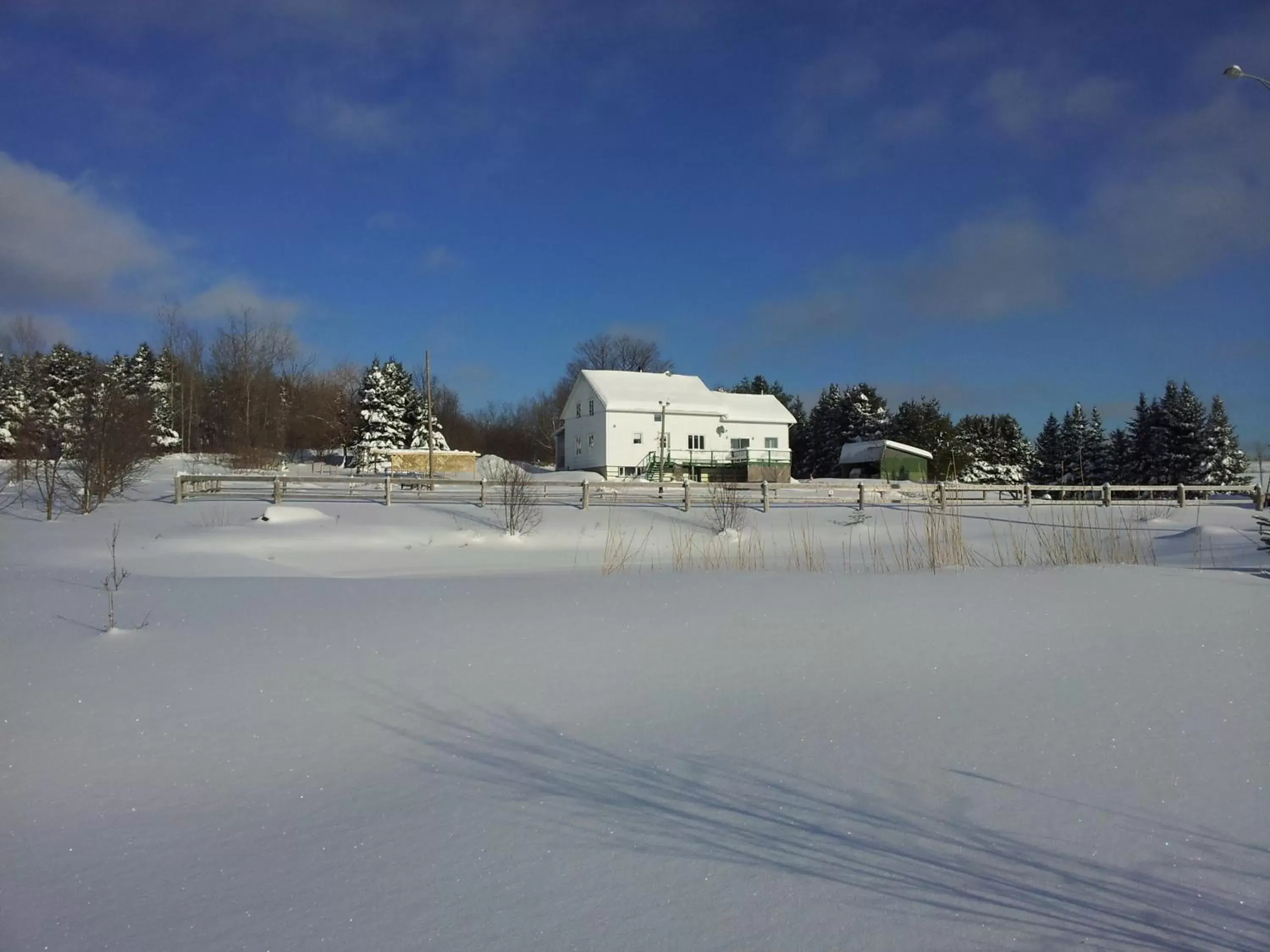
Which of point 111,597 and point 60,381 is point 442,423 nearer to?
point 60,381

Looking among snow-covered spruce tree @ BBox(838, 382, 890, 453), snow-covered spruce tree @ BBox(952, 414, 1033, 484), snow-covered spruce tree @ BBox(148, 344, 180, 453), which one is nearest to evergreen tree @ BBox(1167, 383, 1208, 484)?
snow-covered spruce tree @ BBox(952, 414, 1033, 484)

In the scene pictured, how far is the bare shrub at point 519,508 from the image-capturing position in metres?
22.0

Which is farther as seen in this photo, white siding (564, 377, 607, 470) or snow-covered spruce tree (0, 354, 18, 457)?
white siding (564, 377, 607, 470)

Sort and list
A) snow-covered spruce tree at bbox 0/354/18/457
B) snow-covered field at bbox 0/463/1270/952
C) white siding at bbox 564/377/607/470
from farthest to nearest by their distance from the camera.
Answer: white siding at bbox 564/377/607/470, snow-covered spruce tree at bbox 0/354/18/457, snow-covered field at bbox 0/463/1270/952

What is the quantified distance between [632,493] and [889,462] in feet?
106

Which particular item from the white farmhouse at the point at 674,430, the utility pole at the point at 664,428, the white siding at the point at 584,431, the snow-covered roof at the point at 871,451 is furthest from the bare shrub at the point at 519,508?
the snow-covered roof at the point at 871,451

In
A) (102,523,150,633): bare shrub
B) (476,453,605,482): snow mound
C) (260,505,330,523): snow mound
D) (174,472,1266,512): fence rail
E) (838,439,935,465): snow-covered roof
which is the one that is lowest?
(102,523,150,633): bare shrub

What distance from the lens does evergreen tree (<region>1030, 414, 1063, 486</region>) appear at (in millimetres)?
64562

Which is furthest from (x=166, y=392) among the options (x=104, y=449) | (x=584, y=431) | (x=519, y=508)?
(x=519, y=508)

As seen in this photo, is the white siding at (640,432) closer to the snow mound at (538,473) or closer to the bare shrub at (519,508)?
the snow mound at (538,473)

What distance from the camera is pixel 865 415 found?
66.7 meters

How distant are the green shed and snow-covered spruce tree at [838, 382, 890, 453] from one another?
23.5 feet

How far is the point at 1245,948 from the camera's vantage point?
2818 mm

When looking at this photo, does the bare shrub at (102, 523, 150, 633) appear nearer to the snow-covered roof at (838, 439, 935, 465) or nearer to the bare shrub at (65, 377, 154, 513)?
the bare shrub at (65, 377, 154, 513)
